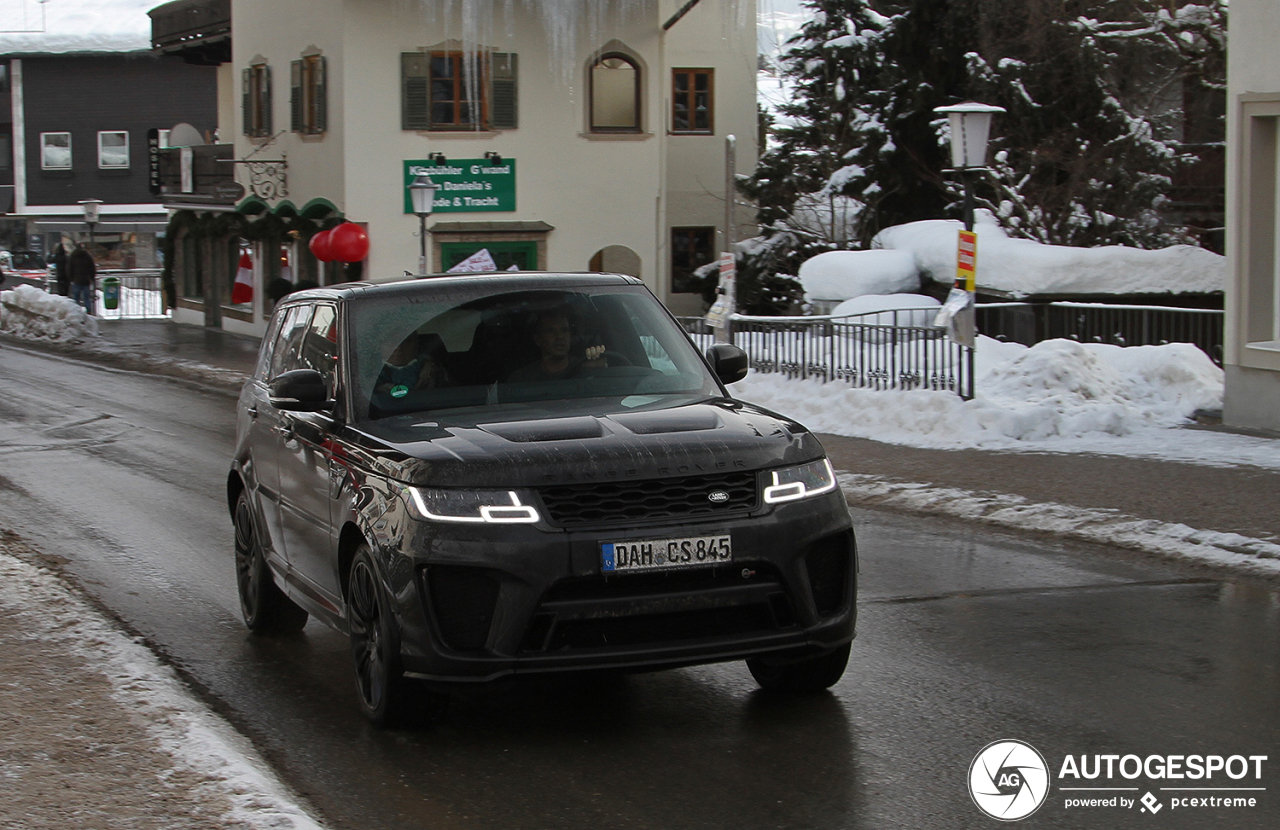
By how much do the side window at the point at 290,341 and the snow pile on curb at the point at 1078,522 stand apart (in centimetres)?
529

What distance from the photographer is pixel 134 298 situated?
49250 mm

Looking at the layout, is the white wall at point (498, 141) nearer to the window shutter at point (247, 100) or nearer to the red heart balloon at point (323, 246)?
the red heart balloon at point (323, 246)

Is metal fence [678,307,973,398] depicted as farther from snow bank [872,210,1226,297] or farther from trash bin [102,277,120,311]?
trash bin [102,277,120,311]

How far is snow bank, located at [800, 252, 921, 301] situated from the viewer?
83.2 feet

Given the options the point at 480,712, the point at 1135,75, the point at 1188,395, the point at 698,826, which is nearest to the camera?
the point at 698,826

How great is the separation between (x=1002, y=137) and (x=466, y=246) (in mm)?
11250

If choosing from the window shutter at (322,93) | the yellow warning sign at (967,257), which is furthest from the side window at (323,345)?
the window shutter at (322,93)

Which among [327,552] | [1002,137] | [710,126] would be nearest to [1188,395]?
[1002,137]

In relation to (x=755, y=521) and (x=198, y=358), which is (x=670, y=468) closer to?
(x=755, y=521)

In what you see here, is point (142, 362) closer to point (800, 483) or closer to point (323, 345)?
point (323, 345)

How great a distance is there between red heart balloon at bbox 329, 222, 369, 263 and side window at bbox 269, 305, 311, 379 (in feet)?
75.4

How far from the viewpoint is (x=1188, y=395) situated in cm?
1662

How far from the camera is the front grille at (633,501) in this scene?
5355 mm

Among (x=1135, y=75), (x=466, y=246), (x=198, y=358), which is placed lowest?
(x=198, y=358)
